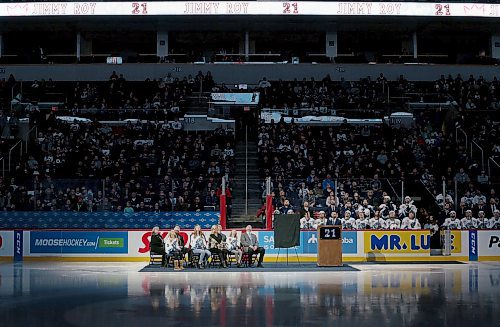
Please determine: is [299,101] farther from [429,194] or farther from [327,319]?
[327,319]

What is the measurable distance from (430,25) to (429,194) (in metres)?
18.5

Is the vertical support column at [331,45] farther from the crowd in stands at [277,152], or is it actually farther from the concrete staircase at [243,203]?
the concrete staircase at [243,203]

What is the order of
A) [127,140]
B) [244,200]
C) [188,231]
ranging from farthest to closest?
1. [127,140]
2. [244,200]
3. [188,231]

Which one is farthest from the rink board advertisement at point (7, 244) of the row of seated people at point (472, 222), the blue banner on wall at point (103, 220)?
the row of seated people at point (472, 222)

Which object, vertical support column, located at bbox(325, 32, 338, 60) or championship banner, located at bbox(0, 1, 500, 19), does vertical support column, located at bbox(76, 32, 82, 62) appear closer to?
championship banner, located at bbox(0, 1, 500, 19)

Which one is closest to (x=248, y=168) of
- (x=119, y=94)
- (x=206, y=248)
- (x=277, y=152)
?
(x=277, y=152)

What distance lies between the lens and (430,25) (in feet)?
149

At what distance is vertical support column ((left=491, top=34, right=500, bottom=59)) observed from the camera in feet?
153

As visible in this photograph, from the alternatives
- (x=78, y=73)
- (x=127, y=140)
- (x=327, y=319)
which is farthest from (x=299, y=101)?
(x=327, y=319)

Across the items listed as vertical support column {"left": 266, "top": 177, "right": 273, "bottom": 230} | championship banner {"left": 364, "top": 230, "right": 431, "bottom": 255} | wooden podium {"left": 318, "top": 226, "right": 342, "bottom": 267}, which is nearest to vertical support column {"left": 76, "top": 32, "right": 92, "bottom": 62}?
vertical support column {"left": 266, "top": 177, "right": 273, "bottom": 230}

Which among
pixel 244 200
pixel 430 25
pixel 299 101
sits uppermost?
pixel 430 25

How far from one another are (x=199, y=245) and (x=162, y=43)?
24.5m

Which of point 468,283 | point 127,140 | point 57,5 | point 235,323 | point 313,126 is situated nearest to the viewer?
point 235,323

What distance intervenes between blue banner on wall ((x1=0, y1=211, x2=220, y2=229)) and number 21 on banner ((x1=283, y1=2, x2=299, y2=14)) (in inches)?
694
